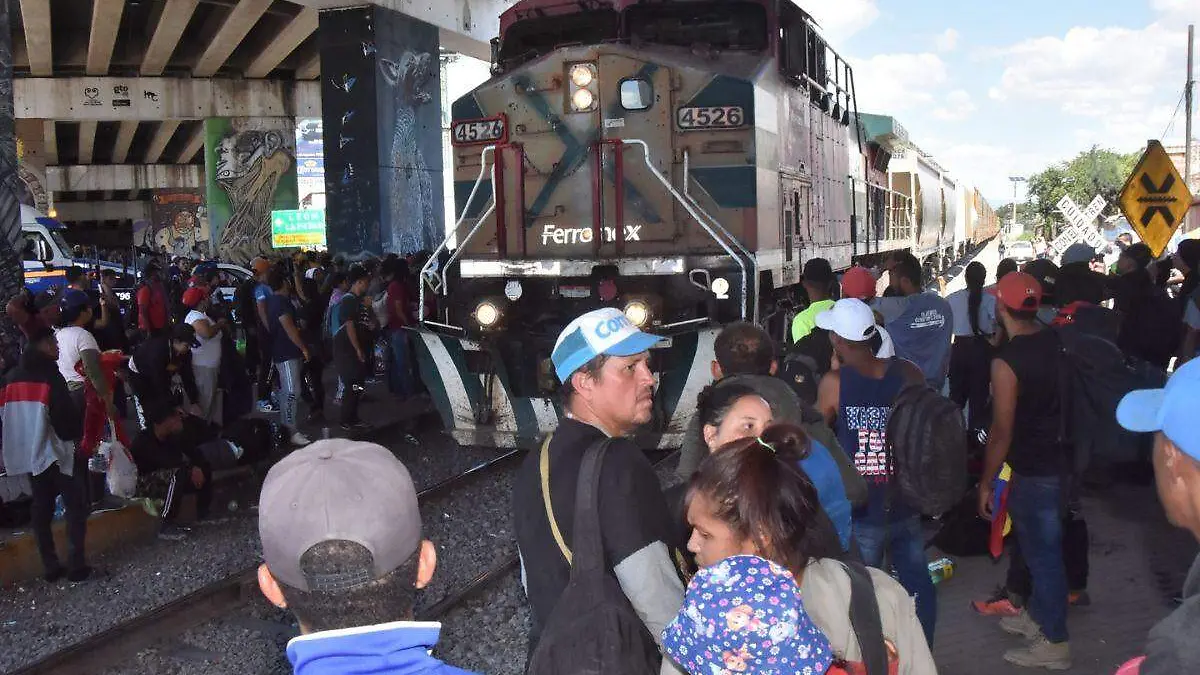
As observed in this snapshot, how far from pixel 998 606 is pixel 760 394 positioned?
3.27 meters

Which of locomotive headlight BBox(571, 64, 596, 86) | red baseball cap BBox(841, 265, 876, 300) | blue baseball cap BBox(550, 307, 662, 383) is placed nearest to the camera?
blue baseball cap BBox(550, 307, 662, 383)

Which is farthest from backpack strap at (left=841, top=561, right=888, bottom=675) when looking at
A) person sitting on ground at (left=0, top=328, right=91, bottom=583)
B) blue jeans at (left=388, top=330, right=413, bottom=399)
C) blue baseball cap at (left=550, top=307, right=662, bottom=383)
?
blue jeans at (left=388, top=330, right=413, bottom=399)

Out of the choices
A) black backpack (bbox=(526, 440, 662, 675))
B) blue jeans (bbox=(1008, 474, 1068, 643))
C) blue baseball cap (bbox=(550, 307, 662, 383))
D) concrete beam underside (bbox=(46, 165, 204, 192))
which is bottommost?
blue jeans (bbox=(1008, 474, 1068, 643))

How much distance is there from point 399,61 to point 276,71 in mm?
14708

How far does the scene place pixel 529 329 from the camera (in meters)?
9.30

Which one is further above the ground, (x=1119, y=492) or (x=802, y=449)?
(x=802, y=449)

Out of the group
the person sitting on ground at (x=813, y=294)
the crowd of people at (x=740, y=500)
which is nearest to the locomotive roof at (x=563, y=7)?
the person sitting on ground at (x=813, y=294)

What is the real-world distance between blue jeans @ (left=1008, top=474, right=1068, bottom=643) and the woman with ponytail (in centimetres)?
256

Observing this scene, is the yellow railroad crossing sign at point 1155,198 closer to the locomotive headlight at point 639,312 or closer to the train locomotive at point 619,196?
the train locomotive at point 619,196

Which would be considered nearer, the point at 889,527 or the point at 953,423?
the point at 953,423

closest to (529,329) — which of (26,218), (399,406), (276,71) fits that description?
(399,406)

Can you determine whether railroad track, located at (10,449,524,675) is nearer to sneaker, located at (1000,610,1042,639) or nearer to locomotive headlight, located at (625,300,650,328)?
locomotive headlight, located at (625,300,650,328)

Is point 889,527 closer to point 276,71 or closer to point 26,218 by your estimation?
point 26,218

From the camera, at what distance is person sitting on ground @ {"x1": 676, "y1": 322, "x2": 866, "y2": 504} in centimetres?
343
